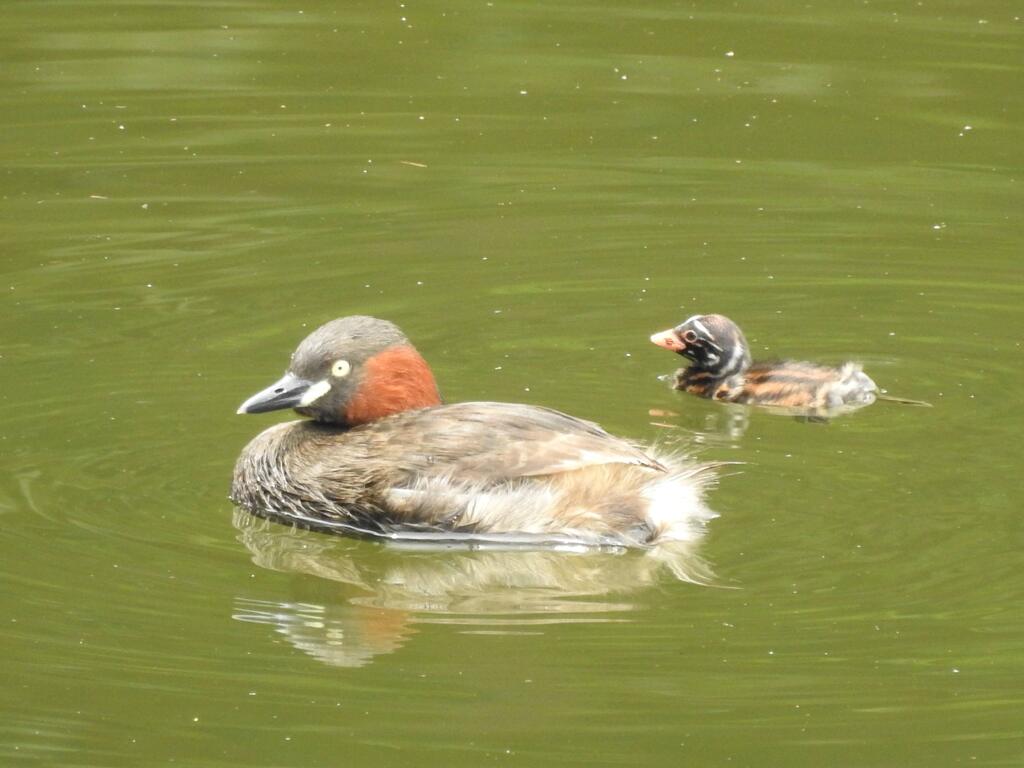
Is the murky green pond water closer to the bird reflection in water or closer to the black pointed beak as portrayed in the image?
the bird reflection in water

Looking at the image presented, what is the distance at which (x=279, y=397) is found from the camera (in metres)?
7.14

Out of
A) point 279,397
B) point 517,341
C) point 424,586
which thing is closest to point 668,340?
point 517,341

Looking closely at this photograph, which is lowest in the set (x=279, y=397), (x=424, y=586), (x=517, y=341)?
(x=424, y=586)

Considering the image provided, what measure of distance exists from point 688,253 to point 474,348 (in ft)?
5.28

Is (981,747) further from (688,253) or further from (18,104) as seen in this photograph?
(18,104)

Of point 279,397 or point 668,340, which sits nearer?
point 279,397

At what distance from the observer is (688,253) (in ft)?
32.2

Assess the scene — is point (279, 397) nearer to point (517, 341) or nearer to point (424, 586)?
point (424, 586)

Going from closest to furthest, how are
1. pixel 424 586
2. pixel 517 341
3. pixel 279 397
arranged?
pixel 424 586 < pixel 279 397 < pixel 517 341

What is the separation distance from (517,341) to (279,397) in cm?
175

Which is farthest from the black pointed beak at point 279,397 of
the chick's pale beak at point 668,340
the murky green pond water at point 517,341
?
the chick's pale beak at point 668,340

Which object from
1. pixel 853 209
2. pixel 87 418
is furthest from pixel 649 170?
pixel 87 418

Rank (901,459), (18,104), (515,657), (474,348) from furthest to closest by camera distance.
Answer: (18,104) < (474,348) < (901,459) < (515,657)

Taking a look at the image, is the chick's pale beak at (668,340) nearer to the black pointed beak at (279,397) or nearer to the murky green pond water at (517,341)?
the murky green pond water at (517,341)
